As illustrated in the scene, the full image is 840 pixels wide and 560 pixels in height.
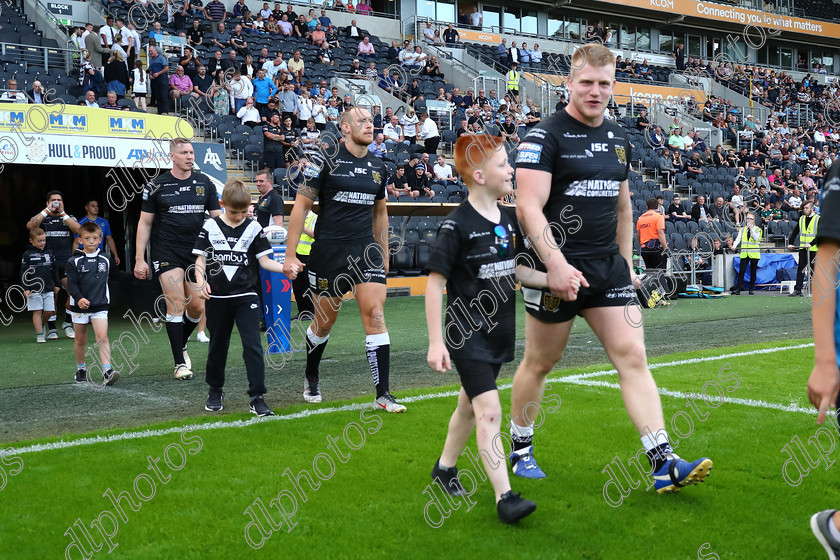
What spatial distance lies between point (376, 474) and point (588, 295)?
1456 millimetres

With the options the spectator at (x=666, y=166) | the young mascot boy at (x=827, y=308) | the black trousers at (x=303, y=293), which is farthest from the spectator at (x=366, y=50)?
the young mascot boy at (x=827, y=308)

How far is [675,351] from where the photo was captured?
878 cm

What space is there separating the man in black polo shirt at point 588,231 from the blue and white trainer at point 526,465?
35 cm

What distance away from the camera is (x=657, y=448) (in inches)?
150

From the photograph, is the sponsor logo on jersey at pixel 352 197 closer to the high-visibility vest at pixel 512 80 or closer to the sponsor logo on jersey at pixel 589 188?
the sponsor logo on jersey at pixel 589 188

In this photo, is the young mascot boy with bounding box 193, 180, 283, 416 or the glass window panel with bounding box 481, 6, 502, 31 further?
the glass window panel with bounding box 481, 6, 502, 31

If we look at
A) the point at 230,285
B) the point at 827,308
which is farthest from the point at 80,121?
the point at 827,308

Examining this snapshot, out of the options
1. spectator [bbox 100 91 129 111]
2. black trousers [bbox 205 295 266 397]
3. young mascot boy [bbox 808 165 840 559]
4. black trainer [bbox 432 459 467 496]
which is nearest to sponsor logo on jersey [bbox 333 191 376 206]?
black trousers [bbox 205 295 266 397]

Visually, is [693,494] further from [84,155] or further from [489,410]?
[84,155]

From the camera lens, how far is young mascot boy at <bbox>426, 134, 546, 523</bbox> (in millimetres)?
3551

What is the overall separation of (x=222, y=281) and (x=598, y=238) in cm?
295

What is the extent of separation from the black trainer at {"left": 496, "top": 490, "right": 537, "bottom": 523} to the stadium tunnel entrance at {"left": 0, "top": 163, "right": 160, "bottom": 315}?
10082 mm

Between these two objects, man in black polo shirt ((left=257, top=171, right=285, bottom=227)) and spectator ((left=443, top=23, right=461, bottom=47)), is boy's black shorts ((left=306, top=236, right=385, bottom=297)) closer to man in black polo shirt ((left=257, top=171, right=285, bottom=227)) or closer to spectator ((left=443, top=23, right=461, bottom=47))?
man in black polo shirt ((left=257, top=171, right=285, bottom=227))

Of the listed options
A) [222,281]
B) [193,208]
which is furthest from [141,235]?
[222,281]
